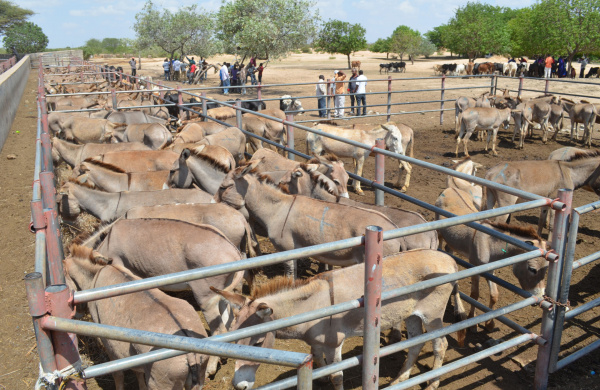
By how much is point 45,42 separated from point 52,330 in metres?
91.9

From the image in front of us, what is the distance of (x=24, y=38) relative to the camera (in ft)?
237

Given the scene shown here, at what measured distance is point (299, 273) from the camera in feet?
20.1

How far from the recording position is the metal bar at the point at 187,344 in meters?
1.60

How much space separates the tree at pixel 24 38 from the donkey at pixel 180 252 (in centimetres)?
8134

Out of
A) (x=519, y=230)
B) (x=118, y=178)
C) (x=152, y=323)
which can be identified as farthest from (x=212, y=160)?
(x=519, y=230)

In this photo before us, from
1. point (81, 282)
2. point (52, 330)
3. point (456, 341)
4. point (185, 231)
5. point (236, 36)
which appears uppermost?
point (236, 36)

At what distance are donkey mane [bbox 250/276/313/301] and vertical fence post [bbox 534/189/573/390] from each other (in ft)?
5.87

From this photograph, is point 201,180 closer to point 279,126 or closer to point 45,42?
point 279,126

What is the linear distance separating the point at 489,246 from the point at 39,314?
14.9 ft

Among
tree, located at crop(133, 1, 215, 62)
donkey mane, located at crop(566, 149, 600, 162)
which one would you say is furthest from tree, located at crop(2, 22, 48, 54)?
donkey mane, located at crop(566, 149, 600, 162)

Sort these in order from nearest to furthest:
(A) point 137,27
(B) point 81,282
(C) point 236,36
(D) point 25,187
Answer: (B) point 81,282 < (D) point 25,187 < (C) point 236,36 < (A) point 137,27

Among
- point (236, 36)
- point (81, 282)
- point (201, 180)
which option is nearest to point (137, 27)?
point (236, 36)

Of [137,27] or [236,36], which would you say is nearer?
[236,36]

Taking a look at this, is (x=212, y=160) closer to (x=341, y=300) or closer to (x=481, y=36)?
(x=341, y=300)
